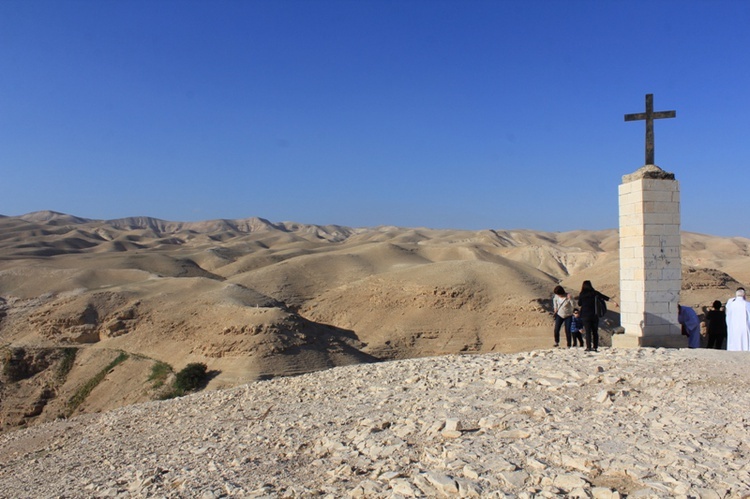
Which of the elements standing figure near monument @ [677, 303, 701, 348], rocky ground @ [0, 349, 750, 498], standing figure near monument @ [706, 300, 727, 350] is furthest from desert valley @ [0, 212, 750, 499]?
standing figure near monument @ [706, 300, 727, 350]

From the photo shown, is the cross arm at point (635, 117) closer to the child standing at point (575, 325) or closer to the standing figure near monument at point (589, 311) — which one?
the standing figure near monument at point (589, 311)

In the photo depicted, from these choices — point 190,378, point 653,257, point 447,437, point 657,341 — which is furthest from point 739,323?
point 190,378

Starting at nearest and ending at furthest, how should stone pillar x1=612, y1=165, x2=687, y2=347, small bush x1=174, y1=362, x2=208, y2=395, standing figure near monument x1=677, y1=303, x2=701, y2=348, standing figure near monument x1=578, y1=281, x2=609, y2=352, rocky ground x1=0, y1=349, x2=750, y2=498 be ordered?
rocky ground x1=0, y1=349, x2=750, y2=498, stone pillar x1=612, y1=165, x2=687, y2=347, standing figure near monument x1=578, y1=281, x2=609, y2=352, standing figure near monument x1=677, y1=303, x2=701, y2=348, small bush x1=174, y1=362, x2=208, y2=395

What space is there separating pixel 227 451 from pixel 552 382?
4186mm

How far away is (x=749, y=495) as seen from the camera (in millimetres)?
4160

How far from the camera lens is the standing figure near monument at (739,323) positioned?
9594mm

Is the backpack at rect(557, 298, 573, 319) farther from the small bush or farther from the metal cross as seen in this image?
the small bush

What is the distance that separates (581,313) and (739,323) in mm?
2552

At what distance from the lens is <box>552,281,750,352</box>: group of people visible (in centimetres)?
968

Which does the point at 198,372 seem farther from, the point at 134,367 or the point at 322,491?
the point at 322,491

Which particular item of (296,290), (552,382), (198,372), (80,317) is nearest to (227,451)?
(552,382)

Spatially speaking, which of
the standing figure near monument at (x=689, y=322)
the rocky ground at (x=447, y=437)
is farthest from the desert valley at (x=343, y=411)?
the standing figure near monument at (x=689, y=322)

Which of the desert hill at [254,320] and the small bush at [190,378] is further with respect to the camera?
the desert hill at [254,320]

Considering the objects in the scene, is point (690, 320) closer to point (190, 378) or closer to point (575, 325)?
point (575, 325)
